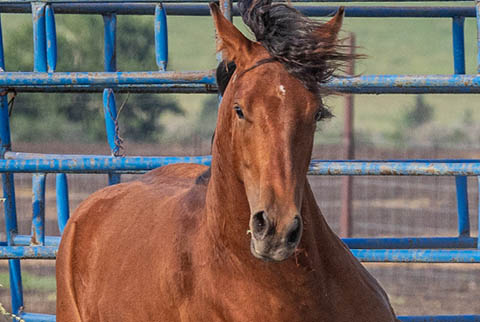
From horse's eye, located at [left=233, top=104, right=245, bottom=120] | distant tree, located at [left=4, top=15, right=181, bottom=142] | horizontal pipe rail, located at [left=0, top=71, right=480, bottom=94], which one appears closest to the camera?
horse's eye, located at [left=233, top=104, right=245, bottom=120]

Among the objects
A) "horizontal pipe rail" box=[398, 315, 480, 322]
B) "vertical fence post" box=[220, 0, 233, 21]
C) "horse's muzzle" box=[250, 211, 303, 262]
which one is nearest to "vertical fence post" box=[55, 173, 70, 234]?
"vertical fence post" box=[220, 0, 233, 21]

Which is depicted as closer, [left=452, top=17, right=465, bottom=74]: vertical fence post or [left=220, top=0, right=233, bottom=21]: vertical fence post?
[left=220, top=0, right=233, bottom=21]: vertical fence post

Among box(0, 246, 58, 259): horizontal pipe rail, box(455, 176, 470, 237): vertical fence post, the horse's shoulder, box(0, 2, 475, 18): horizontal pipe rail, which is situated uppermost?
box(0, 2, 475, 18): horizontal pipe rail

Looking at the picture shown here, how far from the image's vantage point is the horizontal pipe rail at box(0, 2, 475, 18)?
4.76 metres

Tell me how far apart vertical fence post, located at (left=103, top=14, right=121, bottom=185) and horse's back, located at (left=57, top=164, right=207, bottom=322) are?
28 centimetres

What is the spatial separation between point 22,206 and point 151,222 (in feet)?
41.5

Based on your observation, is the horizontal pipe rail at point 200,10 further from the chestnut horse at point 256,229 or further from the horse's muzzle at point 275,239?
the horse's muzzle at point 275,239

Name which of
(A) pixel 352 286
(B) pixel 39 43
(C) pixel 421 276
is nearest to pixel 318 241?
(A) pixel 352 286

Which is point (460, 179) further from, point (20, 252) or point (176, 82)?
point (20, 252)

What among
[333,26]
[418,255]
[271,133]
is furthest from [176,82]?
[271,133]

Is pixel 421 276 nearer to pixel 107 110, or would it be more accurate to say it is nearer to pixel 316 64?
pixel 107 110

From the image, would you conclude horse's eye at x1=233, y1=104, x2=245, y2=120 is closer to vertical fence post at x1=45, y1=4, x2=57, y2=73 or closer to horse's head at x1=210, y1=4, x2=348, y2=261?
horse's head at x1=210, y1=4, x2=348, y2=261

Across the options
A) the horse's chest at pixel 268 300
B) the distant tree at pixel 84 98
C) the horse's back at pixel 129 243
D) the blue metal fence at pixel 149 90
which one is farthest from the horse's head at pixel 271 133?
the distant tree at pixel 84 98

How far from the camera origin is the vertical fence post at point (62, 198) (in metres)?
4.71
